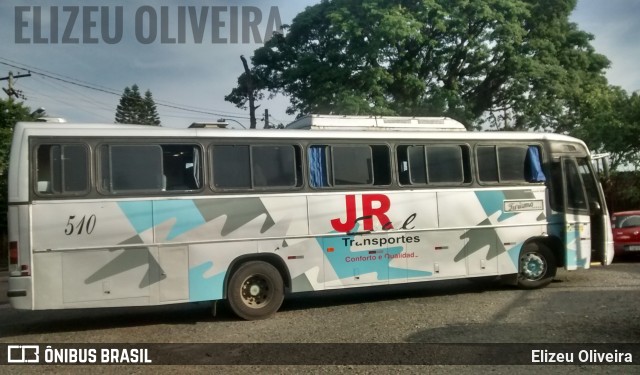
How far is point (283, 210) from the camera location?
905cm

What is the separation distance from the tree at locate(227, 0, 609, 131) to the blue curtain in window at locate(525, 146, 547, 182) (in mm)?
9217

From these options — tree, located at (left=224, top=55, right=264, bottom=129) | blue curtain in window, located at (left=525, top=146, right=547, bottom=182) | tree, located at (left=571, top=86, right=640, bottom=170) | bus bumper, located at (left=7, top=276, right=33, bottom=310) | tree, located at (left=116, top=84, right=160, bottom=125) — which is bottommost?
bus bumper, located at (left=7, top=276, right=33, bottom=310)

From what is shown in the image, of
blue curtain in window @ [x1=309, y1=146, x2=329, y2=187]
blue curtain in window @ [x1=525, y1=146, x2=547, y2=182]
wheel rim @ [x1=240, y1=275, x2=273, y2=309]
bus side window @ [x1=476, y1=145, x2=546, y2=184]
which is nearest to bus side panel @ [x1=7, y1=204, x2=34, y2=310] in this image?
wheel rim @ [x1=240, y1=275, x2=273, y2=309]

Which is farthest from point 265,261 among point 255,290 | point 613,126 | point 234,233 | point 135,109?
point 135,109

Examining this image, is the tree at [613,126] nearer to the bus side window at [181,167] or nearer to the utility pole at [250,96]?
the utility pole at [250,96]

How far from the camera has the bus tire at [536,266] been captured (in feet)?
35.9

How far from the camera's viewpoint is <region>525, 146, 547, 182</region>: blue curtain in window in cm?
1093

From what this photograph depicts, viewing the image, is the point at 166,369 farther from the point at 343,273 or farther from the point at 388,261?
the point at 388,261

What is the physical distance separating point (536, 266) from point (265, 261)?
539cm

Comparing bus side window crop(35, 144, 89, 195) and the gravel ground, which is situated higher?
bus side window crop(35, 144, 89, 195)

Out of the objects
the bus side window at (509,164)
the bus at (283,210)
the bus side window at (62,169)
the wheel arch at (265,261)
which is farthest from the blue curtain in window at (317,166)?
the bus side window at (62,169)

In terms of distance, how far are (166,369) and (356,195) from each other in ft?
14.6

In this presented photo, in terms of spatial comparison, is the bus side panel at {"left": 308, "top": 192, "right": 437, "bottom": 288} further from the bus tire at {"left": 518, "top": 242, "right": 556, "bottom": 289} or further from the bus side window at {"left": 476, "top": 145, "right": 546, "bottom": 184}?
the bus tire at {"left": 518, "top": 242, "right": 556, "bottom": 289}

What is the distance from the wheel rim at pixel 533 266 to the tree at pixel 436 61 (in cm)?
989
